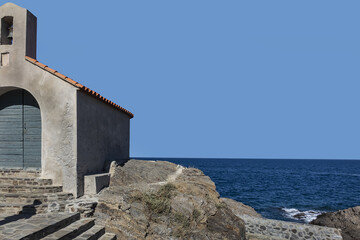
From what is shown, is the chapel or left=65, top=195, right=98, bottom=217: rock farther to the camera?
the chapel

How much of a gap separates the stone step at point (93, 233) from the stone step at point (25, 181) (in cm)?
260

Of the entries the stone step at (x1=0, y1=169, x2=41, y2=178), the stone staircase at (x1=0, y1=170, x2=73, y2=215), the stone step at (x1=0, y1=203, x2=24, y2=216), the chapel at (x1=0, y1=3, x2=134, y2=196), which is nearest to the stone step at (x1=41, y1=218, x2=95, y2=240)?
the stone staircase at (x1=0, y1=170, x2=73, y2=215)

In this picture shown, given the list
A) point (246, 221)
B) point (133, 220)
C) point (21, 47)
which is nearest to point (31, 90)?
point (21, 47)

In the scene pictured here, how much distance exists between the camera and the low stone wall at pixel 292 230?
44.0 ft

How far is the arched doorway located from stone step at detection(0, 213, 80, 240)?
10.7ft

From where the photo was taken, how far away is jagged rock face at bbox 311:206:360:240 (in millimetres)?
15194

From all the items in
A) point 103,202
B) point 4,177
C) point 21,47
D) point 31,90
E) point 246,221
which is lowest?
point 246,221

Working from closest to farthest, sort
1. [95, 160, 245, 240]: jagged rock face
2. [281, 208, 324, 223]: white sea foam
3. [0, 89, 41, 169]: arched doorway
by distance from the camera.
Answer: [95, 160, 245, 240]: jagged rock face → [0, 89, 41, 169]: arched doorway → [281, 208, 324, 223]: white sea foam

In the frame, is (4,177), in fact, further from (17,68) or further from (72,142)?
(17,68)

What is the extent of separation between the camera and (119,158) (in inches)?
580

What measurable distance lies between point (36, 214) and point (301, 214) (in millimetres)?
21292

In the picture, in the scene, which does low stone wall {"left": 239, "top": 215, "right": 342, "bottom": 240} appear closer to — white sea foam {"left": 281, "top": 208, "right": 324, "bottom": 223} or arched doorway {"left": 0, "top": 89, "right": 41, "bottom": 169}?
white sea foam {"left": 281, "top": 208, "right": 324, "bottom": 223}

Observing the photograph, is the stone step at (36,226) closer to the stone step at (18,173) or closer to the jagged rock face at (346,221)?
the stone step at (18,173)

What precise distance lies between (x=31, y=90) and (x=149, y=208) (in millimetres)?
6028
